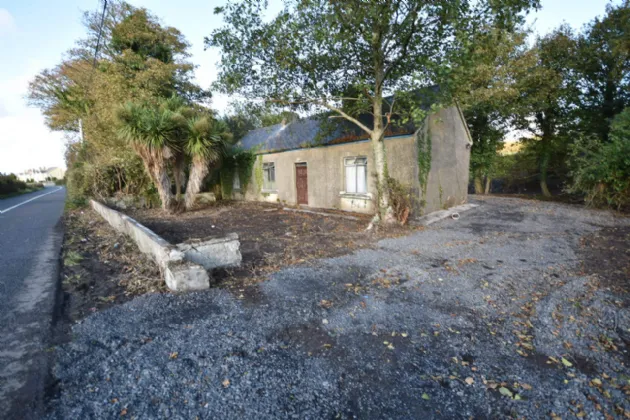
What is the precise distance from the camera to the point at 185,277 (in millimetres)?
4305

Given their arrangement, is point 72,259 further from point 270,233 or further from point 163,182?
point 163,182

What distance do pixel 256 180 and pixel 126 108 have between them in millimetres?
7245

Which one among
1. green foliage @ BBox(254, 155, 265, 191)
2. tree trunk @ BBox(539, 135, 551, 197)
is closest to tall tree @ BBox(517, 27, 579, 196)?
tree trunk @ BBox(539, 135, 551, 197)

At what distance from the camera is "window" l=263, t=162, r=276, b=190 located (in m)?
15.9

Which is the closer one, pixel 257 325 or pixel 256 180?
pixel 257 325

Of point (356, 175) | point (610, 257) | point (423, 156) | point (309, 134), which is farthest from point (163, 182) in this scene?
point (610, 257)

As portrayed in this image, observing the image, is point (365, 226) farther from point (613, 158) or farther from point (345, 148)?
point (613, 158)

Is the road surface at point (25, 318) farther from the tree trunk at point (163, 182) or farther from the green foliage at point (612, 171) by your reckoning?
the green foliage at point (612, 171)

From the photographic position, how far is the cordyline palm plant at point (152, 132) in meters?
10.9

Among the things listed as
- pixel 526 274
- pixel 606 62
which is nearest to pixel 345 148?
pixel 526 274

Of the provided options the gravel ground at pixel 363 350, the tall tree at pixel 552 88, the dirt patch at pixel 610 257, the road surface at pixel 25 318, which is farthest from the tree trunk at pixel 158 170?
the tall tree at pixel 552 88

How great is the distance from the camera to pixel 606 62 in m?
15.2

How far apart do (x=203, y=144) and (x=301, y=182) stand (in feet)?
15.3

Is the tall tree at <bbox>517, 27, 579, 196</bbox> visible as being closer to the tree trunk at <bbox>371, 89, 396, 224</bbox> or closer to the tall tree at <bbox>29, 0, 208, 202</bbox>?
the tree trunk at <bbox>371, 89, 396, 224</bbox>
